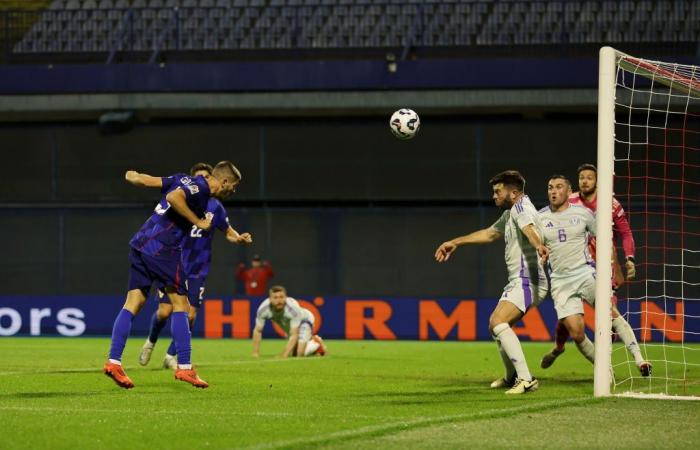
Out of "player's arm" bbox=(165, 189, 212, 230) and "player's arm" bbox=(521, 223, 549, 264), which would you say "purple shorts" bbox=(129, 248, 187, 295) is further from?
"player's arm" bbox=(521, 223, 549, 264)

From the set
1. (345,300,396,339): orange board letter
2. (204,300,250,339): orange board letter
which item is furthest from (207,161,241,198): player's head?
(204,300,250,339): orange board letter

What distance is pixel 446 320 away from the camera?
84.1 feet

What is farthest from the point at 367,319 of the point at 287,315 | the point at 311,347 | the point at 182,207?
the point at 182,207

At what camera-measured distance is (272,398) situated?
10.2 m

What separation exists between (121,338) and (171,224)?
1.06 metres

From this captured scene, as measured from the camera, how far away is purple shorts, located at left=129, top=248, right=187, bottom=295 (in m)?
10.8

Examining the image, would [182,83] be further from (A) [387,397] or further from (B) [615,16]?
(A) [387,397]

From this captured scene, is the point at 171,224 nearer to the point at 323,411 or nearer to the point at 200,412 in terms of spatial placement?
the point at 200,412

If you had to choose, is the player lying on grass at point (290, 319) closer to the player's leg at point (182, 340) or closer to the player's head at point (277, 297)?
the player's head at point (277, 297)

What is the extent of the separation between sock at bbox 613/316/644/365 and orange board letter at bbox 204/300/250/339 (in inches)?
554

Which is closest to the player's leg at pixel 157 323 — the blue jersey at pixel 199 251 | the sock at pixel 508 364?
the blue jersey at pixel 199 251

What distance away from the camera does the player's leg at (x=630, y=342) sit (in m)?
12.5

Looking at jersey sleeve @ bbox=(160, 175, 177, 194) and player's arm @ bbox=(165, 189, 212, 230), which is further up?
jersey sleeve @ bbox=(160, 175, 177, 194)

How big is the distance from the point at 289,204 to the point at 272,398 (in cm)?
1840
